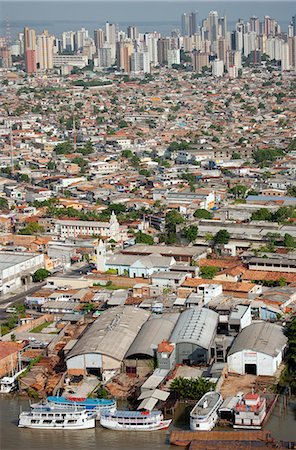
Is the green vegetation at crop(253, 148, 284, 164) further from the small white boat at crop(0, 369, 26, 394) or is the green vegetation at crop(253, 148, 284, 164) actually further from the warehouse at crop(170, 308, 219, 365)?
the small white boat at crop(0, 369, 26, 394)

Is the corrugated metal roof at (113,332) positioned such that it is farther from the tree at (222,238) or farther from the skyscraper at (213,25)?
the skyscraper at (213,25)

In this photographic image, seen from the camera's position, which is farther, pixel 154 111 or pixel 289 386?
pixel 154 111

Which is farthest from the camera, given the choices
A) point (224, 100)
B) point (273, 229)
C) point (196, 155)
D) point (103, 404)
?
point (224, 100)

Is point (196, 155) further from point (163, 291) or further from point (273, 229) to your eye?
point (163, 291)

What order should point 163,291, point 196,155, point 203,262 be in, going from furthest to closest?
point 196,155 < point 203,262 < point 163,291

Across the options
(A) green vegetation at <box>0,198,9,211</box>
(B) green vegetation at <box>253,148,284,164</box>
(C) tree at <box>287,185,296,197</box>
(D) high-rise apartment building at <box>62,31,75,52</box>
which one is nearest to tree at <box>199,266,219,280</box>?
(C) tree at <box>287,185,296,197</box>

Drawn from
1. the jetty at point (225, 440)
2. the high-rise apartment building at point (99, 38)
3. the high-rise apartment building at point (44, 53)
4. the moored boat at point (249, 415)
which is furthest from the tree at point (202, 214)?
the high-rise apartment building at point (99, 38)

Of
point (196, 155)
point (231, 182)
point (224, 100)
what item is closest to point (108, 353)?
point (231, 182)
